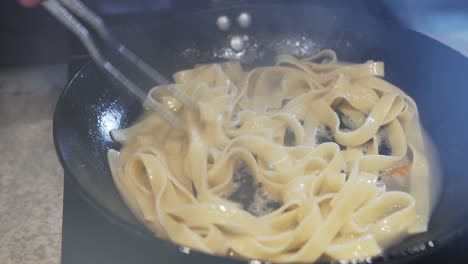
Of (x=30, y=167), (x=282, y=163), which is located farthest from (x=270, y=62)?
(x=30, y=167)

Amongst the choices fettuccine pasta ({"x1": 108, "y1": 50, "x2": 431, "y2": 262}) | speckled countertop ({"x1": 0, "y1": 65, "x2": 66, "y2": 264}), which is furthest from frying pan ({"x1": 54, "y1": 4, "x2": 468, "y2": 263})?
speckled countertop ({"x1": 0, "y1": 65, "x2": 66, "y2": 264})

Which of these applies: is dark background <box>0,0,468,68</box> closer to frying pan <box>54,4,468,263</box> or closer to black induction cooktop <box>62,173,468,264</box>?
frying pan <box>54,4,468,263</box>

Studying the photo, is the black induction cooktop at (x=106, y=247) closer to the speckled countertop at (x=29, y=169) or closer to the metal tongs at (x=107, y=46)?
the speckled countertop at (x=29, y=169)

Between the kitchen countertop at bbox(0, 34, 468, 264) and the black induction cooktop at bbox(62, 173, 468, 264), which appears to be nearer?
the black induction cooktop at bbox(62, 173, 468, 264)

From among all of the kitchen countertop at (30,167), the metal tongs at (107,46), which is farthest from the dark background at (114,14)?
the metal tongs at (107,46)

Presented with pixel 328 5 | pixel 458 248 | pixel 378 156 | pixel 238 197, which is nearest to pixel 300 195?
pixel 238 197

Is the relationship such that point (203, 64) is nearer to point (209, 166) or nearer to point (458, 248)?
point (209, 166)
